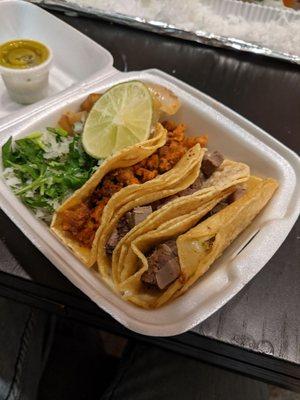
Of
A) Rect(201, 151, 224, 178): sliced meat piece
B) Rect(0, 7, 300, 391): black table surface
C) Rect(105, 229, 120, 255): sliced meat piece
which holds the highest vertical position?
Rect(201, 151, 224, 178): sliced meat piece

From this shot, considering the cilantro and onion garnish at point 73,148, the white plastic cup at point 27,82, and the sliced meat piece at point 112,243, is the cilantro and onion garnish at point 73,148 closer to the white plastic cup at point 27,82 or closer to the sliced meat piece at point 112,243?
the sliced meat piece at point 112,243

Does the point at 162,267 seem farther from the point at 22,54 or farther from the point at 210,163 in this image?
the point at 22,54

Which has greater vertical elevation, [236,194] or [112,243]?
[236,194]

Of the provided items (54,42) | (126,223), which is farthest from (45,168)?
(54,42)

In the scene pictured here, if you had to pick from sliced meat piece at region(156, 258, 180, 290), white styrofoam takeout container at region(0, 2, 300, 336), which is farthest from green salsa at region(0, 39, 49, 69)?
sliced meat piece at region(156, 258, 180, 290)

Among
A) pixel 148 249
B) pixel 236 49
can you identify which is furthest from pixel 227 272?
pixel 236 49

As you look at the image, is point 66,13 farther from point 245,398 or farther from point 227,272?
point 245,398

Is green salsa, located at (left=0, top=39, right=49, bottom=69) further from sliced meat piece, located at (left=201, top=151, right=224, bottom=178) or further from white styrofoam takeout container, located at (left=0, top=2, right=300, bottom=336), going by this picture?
sliced meat piece, located at (left=201, top=151, right=224, bottom=178)
